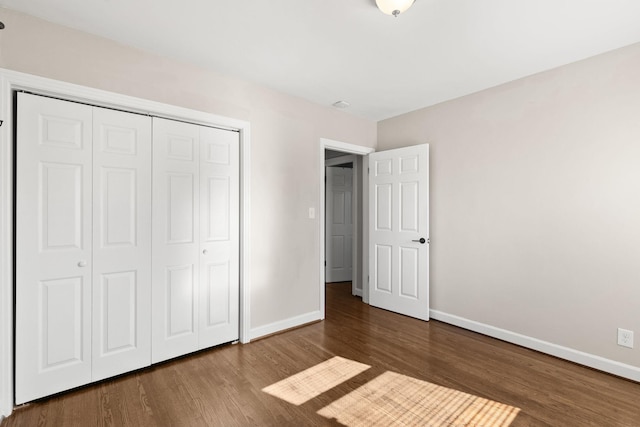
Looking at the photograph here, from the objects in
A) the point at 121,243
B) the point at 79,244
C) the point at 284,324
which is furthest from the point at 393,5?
the point at 284,324

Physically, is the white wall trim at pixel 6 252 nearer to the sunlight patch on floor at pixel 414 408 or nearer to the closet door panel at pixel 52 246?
the closet door panel at pixel 52 246

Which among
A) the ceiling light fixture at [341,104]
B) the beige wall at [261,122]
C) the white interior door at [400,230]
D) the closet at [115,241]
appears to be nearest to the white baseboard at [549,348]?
the white interior door at [400,230]

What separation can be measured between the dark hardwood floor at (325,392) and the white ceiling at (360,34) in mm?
2590

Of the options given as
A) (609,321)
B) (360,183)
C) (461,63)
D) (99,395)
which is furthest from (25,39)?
(609,321)

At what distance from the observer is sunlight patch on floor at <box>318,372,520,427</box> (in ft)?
6.13

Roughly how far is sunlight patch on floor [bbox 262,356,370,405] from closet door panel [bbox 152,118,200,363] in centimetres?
98

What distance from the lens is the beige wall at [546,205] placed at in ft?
7.91

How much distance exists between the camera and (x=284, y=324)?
3301 mm

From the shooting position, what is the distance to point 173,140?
8.49 ft

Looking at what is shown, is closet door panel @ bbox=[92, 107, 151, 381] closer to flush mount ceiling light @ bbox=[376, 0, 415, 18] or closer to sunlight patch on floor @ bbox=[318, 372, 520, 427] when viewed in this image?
sunlight patch on floor @ bbox=[318, 372, 520, 427]

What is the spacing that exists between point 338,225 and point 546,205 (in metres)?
3.50

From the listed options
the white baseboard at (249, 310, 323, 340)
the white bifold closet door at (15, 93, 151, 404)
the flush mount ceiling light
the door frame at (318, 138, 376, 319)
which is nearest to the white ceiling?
the flush mount ceiling light

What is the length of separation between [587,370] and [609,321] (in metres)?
0.45

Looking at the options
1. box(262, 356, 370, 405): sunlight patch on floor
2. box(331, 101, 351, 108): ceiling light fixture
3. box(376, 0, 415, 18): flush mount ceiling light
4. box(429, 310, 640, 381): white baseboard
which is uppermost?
box(331, 101, 351, 108): ceiling light fixture
